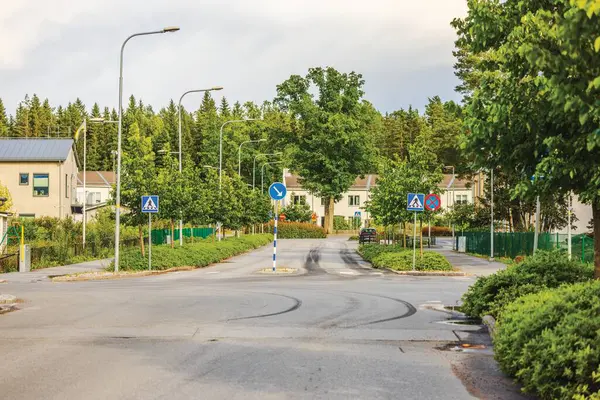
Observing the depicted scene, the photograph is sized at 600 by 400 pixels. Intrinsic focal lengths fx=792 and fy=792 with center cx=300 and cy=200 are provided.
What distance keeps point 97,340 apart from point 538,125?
6.79 m

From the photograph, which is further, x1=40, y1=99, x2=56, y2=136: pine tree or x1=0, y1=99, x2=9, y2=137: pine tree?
x1=40, y1=99, x2=56, y2=136: pine tree

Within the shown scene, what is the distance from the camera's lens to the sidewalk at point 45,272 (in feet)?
94.1

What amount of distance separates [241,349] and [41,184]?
55.2 m

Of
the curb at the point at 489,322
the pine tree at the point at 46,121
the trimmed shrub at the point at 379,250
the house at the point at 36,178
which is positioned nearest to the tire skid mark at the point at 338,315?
the curb at the point at 489,322

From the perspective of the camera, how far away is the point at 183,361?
31.5 ft

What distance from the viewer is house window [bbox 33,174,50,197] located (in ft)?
203

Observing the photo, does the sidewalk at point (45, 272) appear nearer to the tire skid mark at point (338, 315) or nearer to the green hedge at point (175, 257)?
the green hedge at point (175, 257)

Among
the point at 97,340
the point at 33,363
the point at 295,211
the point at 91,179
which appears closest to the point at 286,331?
the point at 97,340

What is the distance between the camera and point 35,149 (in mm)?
62781

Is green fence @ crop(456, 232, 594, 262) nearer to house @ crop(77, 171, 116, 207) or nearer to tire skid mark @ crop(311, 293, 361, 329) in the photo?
tire skid mark @ crop(311, 293, 361, 329)

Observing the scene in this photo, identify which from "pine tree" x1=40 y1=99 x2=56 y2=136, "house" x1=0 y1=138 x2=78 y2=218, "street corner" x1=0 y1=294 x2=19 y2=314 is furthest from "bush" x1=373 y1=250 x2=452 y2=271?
"pine tree" x1=40 y1=99 x2=56 y2=136

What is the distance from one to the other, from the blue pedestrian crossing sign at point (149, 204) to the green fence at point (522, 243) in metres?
15.7

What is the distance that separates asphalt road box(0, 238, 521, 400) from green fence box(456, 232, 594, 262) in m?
17.1

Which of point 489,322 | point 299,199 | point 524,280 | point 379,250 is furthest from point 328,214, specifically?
point 489,322
